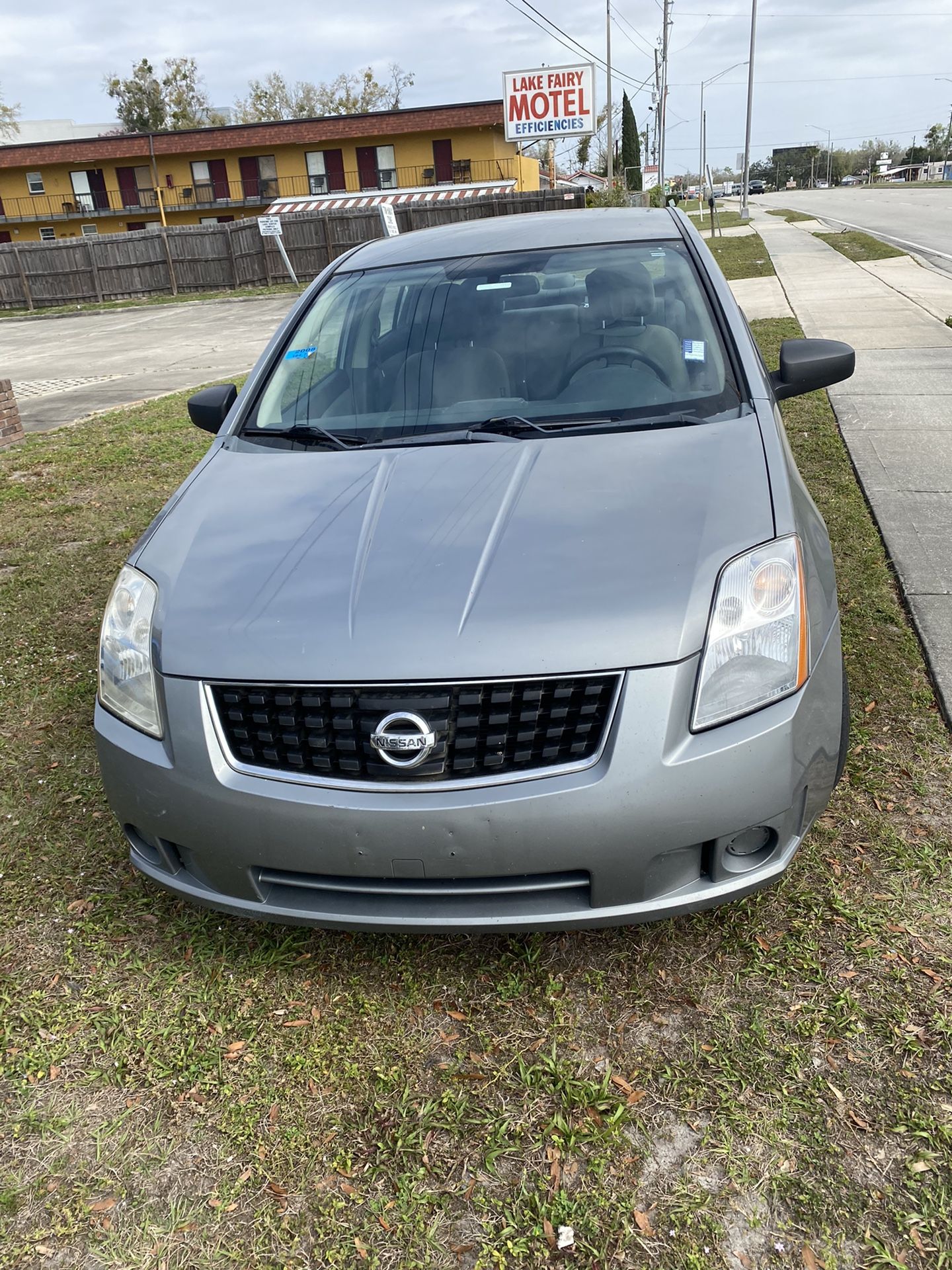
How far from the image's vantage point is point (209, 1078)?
2145mm

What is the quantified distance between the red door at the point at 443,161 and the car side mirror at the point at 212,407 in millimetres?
46460

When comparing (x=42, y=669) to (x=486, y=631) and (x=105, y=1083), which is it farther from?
(x=486, y=631)

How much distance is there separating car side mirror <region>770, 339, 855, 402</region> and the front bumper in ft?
4.43

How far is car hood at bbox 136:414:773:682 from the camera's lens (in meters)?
2.01

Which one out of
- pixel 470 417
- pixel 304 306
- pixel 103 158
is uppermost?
pixel 103 158

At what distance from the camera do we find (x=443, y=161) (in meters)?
46.1

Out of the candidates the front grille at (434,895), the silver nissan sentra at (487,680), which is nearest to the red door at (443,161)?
the silver nissan sentra at (487,680)

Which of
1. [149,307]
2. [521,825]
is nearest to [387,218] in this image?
[521,825]

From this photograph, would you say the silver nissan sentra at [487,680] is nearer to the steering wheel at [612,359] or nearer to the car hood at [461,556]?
the car hood at [461,556]

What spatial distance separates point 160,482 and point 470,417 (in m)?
4.96

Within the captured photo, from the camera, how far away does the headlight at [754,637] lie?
6.63 feet

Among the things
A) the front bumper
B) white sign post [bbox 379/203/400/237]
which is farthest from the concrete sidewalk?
white sign post [bbox 379/203/400/237]

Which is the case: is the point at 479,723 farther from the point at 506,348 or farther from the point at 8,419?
the point at 8,419

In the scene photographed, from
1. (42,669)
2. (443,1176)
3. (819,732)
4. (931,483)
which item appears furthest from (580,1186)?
(931,483)
